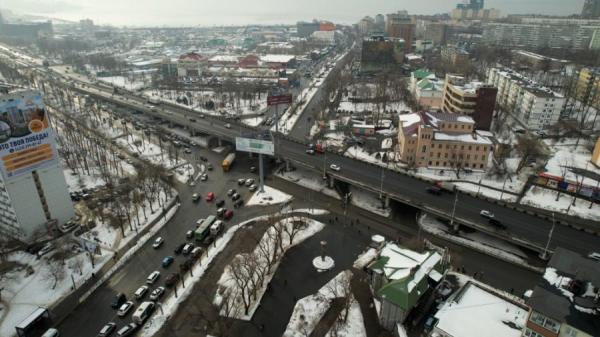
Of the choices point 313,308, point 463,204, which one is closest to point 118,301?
point 313,308

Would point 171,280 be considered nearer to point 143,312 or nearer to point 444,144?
point 143,312

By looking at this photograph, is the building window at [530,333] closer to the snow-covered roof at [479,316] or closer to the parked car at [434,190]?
the snow-covered roof at [479,316]

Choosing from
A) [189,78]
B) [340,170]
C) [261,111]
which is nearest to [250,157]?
[340,170]

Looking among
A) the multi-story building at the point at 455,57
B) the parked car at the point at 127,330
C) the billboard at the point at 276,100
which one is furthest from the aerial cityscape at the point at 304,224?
the multi-story building at the point at 455,57

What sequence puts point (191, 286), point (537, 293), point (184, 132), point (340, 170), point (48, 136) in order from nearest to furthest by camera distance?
point (537, 293), point (191, 286), point (48, 136), point (340, 170), point (184, 132)

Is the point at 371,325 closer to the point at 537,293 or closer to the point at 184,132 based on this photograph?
the point at 537,293

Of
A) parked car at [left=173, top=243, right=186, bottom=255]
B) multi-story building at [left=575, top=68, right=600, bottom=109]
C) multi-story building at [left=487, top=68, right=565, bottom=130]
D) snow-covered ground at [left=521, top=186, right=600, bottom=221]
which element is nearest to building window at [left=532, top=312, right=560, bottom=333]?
snow-covered ground at [left=521, top=186, right=600, bottom=221]
